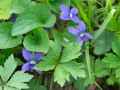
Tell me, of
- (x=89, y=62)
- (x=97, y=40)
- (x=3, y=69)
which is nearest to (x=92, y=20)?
(x=97, y=40)

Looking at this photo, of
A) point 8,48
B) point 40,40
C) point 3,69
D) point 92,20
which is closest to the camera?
point 3,69

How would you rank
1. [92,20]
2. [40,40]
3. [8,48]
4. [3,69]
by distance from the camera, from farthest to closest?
[92,20] → [8,48] → [40,40] → [3,69]

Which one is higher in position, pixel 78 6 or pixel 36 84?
pixel 78 6

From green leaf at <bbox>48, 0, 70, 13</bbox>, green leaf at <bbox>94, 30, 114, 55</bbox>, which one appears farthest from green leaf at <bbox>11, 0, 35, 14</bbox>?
green leaf at <bbox>94, 30, 114, 55</bbox>

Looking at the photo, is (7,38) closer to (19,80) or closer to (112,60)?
(19,80)

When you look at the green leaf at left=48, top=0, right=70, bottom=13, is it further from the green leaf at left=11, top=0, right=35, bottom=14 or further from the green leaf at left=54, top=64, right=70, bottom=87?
the green leaf at left=54, top=64, right=70, bottom=87

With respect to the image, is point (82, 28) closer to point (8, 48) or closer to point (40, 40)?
point (40, 40)

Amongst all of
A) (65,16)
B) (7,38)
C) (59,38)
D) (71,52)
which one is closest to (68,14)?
(65,16)
